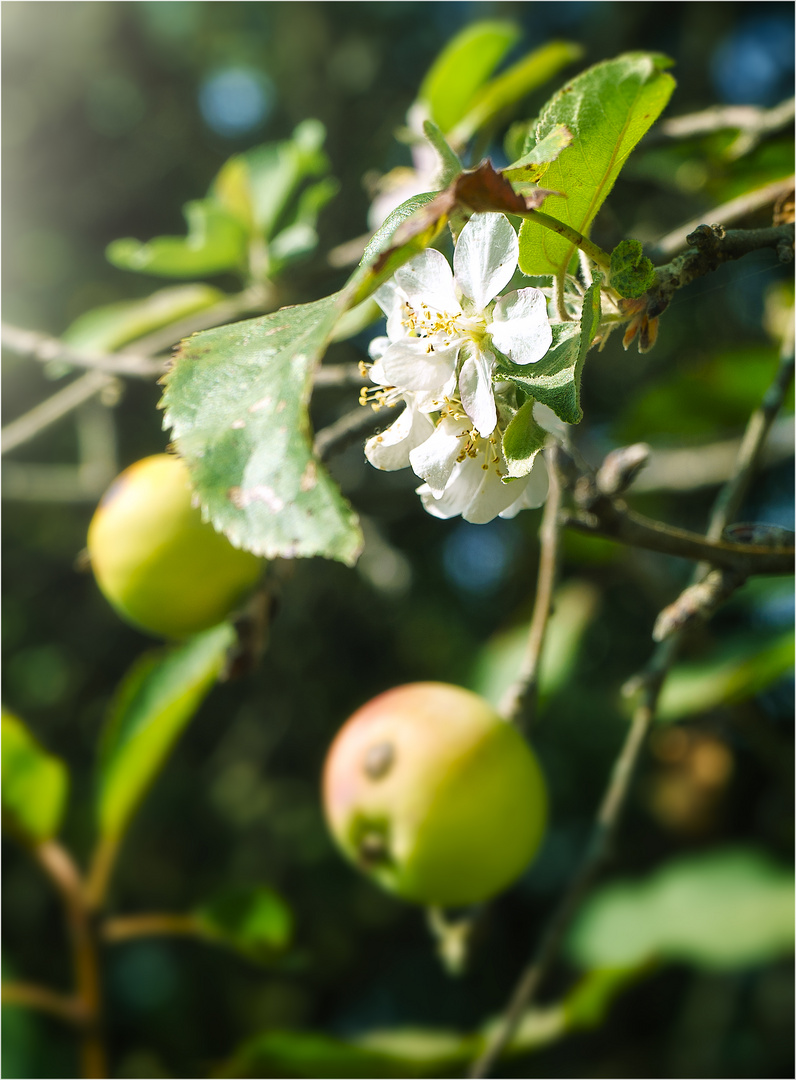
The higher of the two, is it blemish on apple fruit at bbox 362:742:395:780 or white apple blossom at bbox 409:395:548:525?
white apple blossom at bbox 409:395:548:525

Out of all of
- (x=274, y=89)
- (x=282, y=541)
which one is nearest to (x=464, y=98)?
(x=282, y=541)

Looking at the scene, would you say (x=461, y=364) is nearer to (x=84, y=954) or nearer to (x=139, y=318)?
(x=139, y=318)

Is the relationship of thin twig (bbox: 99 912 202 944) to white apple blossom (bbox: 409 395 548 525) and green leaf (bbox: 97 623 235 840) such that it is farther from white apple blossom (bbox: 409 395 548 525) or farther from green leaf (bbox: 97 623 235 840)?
white apple blossom (bbox: 409 395 548 525)

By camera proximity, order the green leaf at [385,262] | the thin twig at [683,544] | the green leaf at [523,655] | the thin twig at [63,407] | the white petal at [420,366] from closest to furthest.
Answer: the green leaf at [385,262], the white petal at [420,366], the thin twig at [683,544], the thin twig at [63,407], the green leaf at [523,655]

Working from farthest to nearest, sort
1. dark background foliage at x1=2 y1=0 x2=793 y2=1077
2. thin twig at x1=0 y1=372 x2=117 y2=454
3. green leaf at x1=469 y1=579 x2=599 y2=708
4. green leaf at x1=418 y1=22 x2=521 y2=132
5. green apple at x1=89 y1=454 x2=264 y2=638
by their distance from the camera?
dark background foliage at x1=2 y1=0 x2=793 y2=1077, green leaf at x1=469 y1=579 x2=599 y2=708, green leaf at x1=418 y1=22 x2=521 y2=132, thin twig at x1=0 y1=372 x2=117 y2=454, green apple at x1=89 y1=454 x2=264 y2=638

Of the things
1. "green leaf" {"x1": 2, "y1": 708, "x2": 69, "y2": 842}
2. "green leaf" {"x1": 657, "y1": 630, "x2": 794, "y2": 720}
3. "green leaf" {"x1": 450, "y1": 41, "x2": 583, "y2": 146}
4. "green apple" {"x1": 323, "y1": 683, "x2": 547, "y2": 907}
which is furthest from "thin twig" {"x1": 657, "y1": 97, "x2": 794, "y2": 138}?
"green leaf" {"x1": 2, "y1": 708, "x2": 69, "y2": 842}

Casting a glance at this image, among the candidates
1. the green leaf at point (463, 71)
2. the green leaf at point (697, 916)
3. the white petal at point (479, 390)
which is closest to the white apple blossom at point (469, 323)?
the white petal at point (479, 390)

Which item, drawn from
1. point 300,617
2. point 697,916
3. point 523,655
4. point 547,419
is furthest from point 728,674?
point 300,617

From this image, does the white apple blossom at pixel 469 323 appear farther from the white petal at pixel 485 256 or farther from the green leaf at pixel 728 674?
the green leaf at pixel 728 674
